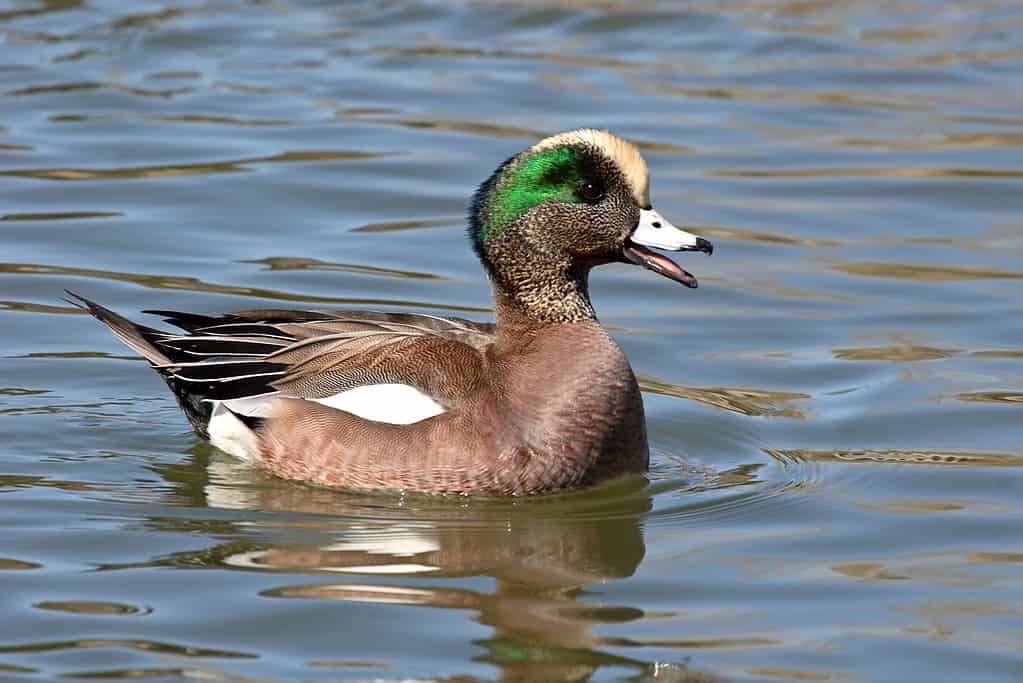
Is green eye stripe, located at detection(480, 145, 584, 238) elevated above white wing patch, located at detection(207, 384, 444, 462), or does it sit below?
above

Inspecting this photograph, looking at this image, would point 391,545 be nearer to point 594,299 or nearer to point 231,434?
point 231,434

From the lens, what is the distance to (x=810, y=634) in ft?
18.9

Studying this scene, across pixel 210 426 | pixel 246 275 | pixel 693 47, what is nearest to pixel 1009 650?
pixel 210 426

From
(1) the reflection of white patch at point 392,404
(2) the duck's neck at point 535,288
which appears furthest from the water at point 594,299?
(2) the duck's neck at point 535,288

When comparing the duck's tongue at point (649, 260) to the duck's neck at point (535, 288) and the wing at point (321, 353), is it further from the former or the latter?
the wing at point (321, 353)

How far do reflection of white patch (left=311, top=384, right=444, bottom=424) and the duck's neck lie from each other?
20.2 inches

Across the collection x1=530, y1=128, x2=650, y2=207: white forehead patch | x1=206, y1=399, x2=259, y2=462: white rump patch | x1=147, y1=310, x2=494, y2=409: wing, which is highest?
x1=530, y1=128, x2=650, y2=207: white forehead patch

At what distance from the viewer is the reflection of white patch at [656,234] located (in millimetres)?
7141

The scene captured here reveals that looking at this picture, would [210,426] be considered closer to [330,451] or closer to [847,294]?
[330,451]

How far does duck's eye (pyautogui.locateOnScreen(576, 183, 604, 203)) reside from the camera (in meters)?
7.16

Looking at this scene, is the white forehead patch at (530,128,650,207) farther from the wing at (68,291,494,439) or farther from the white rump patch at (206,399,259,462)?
the white rump patch at (206,399,259,462)

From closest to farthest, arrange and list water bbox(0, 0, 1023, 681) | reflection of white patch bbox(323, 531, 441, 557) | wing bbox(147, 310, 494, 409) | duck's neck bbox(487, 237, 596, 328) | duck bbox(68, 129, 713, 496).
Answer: water bbox(0, 0, 1023, 681)
reflection of white patch bbox(323, 531, 441, 557)
duck bbox(68, 129, 713, 496)
wing bbox(147, 310, 494, 409)
duck's neck bbox(487, 237, 596, 328)

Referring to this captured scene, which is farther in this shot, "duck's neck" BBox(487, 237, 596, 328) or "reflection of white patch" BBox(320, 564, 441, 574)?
A: "duck's neck" BBox(487, 237, 596, 328)

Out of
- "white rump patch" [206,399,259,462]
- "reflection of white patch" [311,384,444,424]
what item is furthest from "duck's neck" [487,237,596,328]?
"white rump patch" [206,399,259,462]
